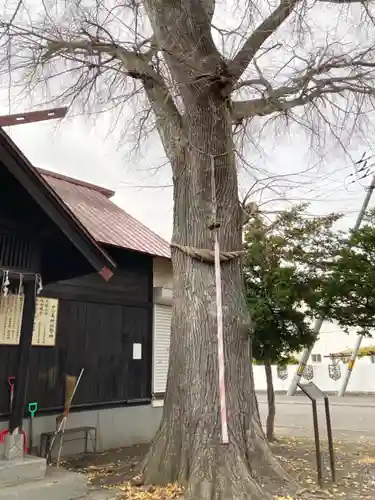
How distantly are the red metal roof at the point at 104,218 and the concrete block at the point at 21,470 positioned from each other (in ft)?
14.2

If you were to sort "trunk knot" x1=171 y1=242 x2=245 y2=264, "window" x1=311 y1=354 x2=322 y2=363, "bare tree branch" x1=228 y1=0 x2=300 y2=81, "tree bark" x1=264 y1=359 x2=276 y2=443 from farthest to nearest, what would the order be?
1. "window" x1=311 y1=354 x2=322 y2=363
2. "tree bark" x1=264 y1=359 x2=276 y2=443
3. "bare tree branch" x1=228 y1=0 x2=300 y2=81
4. "trunk knot" x1=171 y1=242 x2=245 y2=264

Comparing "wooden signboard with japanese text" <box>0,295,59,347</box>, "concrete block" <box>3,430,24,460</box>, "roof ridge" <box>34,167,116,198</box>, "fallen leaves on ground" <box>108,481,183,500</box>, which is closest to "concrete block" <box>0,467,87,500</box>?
"concrete block" <box>3,430,24,460</box>

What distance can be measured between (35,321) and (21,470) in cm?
318

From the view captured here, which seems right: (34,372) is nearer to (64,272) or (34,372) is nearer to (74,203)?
(64,272)

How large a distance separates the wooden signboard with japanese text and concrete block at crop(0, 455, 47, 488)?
8.06 ft

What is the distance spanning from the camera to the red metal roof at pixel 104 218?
32.8ft

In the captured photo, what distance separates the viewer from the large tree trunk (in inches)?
230

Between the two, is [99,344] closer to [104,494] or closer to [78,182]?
[104,494]

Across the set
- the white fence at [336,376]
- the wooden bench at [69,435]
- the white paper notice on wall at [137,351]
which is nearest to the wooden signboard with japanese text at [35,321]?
the wooden bench at [69,435]

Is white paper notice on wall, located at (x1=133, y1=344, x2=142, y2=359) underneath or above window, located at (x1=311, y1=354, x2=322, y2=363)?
underneath

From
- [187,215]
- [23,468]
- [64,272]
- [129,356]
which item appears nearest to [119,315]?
[129,356]

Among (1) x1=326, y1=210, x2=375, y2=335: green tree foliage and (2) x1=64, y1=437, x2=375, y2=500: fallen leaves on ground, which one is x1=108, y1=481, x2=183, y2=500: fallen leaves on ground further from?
(1) x1=326, y1=210, x2=375, y2=335: green tree foliage

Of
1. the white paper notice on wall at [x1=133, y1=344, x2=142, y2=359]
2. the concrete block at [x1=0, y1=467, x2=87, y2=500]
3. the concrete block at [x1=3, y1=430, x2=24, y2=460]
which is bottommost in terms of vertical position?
the concrete block at [x1=0, y1=467, x2=87, y2=500]

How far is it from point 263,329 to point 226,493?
5331 millimetres
